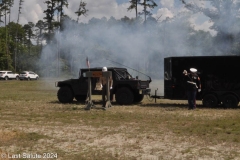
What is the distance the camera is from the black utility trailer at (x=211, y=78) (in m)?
14.8

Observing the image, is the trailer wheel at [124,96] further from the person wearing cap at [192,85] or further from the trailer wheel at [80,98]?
the person wearing cap at [192,85]

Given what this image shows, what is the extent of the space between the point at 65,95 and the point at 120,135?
905 centimetres

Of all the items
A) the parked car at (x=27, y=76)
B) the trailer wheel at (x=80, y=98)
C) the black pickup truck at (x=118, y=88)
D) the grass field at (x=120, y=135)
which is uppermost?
the parked car at (x=27, y=76)

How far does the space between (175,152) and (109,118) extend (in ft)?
16.3

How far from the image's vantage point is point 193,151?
7.48m

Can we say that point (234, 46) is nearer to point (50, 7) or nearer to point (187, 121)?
point (187, 121)

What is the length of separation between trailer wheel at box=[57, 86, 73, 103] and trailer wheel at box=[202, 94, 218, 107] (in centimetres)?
645

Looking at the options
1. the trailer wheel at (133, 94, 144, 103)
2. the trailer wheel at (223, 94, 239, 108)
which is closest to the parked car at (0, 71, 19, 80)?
the trailer wheel at (133, 94, 144, 103)

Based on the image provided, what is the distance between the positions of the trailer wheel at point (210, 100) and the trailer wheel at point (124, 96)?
11.1 ft

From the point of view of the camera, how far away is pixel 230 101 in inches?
582

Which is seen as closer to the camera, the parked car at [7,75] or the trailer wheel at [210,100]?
the trailer wheel at [210,100]

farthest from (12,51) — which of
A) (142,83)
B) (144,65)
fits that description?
(142,83)

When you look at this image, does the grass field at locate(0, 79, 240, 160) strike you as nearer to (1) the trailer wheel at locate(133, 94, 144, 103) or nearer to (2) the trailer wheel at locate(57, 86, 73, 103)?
(1) the trailer wheel at locate(133, 94, 144, 103)

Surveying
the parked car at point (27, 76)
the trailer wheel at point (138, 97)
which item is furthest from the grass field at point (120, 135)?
the parked car at point (27, 76)
